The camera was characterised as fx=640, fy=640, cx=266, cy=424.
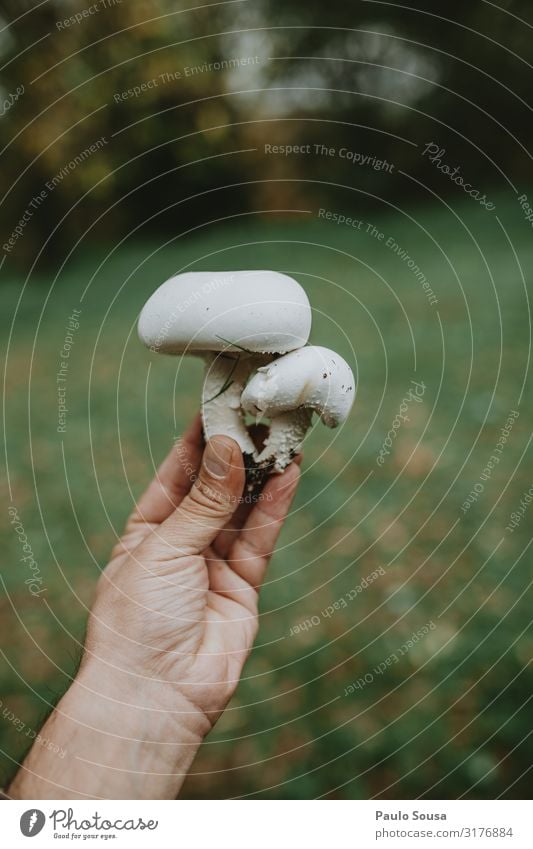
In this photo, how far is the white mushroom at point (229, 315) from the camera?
1.90 metres

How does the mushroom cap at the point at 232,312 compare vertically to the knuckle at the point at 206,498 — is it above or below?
above

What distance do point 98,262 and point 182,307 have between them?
35.2 feet

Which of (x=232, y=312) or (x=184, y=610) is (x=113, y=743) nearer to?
(x=184, y=610)

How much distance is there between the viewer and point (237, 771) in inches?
103

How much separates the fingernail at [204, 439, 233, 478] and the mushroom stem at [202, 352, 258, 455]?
0.35 feet

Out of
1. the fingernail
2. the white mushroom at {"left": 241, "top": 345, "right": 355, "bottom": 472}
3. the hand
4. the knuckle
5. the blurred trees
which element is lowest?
the hand

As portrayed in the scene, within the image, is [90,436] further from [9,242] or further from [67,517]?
[9,242]

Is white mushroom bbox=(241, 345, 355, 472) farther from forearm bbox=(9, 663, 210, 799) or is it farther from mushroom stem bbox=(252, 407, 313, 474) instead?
forearm bbox=(9, 663, 210, 799)

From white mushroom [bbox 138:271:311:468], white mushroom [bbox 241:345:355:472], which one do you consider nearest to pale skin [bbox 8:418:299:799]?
white mushroom [bbox 241:345:355:472]

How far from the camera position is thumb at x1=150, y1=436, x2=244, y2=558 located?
2.14m

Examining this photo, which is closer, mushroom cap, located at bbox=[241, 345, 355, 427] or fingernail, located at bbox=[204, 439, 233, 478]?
mushroom cap, located at bbox=[241, 345, 355, 427]

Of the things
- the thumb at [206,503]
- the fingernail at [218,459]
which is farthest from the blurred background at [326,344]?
the fingernail at [218,459]

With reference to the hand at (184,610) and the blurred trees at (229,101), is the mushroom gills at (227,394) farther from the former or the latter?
the blurred trees at (229,101)

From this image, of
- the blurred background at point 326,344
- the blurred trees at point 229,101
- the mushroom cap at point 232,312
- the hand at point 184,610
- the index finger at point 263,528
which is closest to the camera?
the mushroom cap at point 232,312
